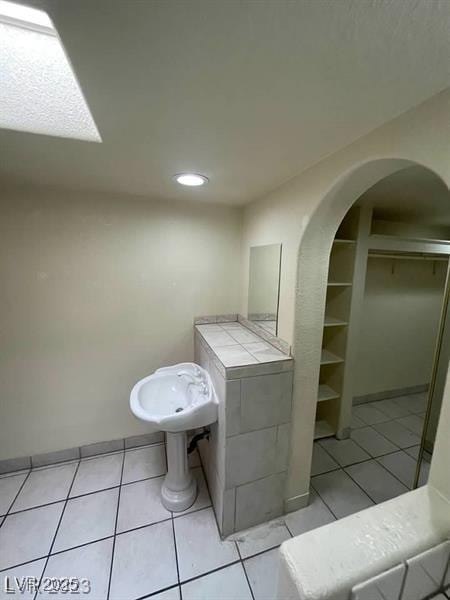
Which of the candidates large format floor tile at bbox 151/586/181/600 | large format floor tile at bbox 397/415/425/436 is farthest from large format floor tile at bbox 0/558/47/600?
large format floor tile at bbox 397/415/425/436

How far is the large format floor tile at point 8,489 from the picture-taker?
1.57 m

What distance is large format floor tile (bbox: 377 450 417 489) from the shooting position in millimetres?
1805

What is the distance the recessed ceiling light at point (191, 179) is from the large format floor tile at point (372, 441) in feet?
8.21

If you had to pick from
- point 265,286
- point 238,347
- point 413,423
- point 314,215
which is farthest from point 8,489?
point 413,423

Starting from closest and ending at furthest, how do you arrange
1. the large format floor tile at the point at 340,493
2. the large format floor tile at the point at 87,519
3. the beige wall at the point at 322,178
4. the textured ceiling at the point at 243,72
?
the textured ceiling at the point at 243,72 → the beige wall at the point at 322,178 → the large format floor tile at the point at 87,519 → the large format floor tile at the point at 340,493

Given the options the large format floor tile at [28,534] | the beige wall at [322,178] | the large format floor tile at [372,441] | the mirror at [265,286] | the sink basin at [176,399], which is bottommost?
the large format floor tile at [372,441]

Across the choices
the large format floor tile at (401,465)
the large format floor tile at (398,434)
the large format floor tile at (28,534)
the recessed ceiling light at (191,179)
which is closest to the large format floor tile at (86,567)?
the large format floor tile at (28,534)

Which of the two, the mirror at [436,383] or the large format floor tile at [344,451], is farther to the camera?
the large format floor tile at [344,451]

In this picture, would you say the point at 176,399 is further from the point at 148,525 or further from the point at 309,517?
the point at 309,517

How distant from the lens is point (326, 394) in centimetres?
221

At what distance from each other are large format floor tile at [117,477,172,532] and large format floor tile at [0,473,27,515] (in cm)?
70

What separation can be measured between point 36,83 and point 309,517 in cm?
261

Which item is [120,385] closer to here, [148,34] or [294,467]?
[294,467]

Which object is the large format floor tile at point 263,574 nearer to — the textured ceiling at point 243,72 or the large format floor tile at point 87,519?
the large format floor tile at point 87,519
